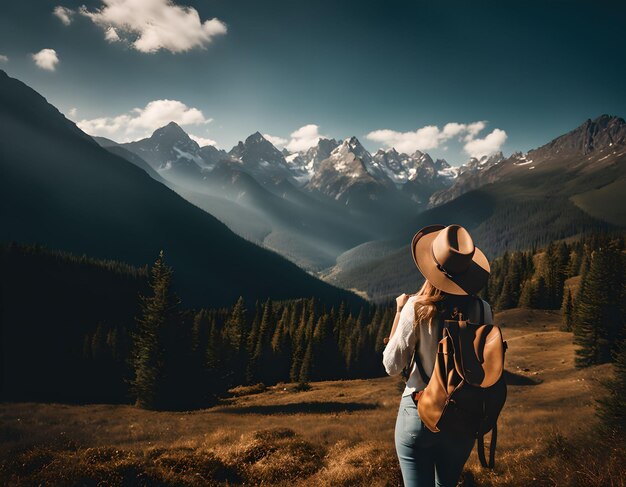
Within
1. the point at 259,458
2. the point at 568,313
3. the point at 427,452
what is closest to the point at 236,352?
the point at 259,458

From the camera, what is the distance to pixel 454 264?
413cm

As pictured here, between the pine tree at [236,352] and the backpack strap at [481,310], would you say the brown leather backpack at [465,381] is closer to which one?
the backpack strap at [481,310]

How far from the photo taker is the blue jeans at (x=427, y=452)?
427 cm

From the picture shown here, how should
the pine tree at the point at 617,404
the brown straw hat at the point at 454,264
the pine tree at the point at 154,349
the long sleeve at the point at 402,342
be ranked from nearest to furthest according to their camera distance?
the brown straw hat at the point at 454,264 < the long sleeve at the point at 402,342 < the pine tree at the point at 617,404 < the pine tree at the point at 154,349

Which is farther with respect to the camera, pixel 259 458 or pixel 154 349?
pixel 154 349

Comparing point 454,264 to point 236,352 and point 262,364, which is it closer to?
point 236,352

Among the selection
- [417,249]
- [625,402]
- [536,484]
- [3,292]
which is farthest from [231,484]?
[3,292]

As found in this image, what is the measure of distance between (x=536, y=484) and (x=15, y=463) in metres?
12.2

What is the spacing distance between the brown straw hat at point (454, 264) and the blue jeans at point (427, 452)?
1583 millimetres

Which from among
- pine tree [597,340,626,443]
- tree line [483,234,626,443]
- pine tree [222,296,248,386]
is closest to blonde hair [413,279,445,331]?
tree line [483,234,626,443]

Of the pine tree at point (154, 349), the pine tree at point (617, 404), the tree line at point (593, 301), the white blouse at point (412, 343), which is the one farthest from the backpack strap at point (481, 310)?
the pine tree at point (154, 349)

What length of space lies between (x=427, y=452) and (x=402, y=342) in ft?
4.53

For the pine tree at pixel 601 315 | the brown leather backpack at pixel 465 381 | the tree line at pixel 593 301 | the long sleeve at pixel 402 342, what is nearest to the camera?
the brown leather backpack at pixel 465 381

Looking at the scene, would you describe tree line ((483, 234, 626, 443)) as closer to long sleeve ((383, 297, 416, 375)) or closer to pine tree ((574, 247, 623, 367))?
pine tree ((574, 247, 623, 367))
